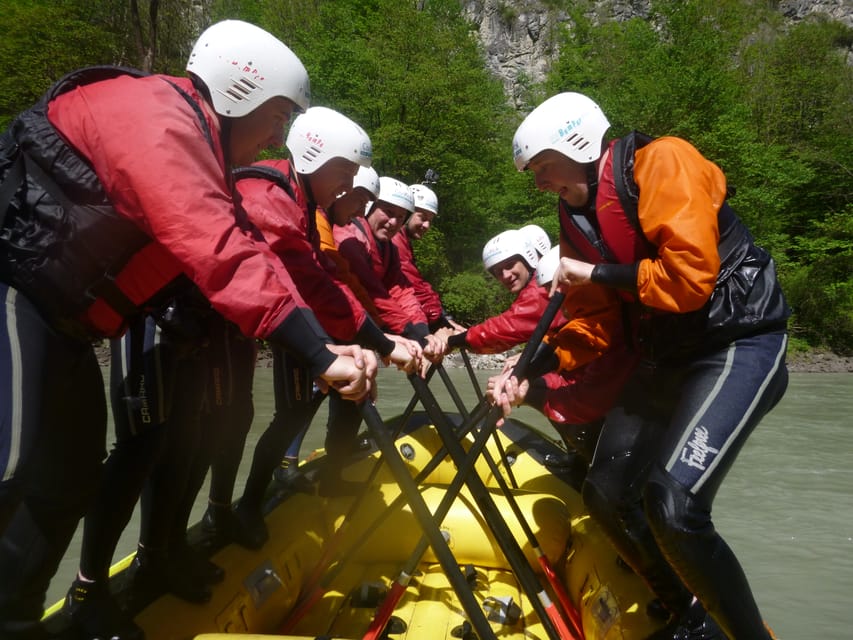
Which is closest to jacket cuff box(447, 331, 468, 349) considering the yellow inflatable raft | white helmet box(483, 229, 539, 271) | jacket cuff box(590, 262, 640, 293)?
white helmet box(483, 229, 539, 271)

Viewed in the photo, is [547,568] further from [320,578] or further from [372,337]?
[372,337]

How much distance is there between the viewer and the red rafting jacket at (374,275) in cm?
443

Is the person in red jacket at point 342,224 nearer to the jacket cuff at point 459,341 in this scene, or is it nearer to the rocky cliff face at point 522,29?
the jacket cuff at point 459,341

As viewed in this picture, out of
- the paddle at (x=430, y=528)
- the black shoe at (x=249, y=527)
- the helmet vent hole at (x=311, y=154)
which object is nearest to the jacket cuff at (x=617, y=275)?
the paddle at (x=430, y=528)

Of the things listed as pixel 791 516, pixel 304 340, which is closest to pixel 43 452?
pixel 304 340

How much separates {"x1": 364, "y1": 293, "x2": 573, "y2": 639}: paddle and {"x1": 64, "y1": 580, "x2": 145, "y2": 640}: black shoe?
916mm

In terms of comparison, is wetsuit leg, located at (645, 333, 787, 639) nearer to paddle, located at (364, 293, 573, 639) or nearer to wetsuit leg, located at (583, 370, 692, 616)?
wetsuit leg, located at (583, 370, 692, 616)

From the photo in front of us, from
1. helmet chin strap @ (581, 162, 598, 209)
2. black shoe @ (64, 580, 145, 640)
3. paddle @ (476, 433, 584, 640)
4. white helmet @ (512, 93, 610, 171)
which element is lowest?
paddle @ (476, 433, 584, 640)

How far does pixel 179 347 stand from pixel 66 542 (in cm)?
80

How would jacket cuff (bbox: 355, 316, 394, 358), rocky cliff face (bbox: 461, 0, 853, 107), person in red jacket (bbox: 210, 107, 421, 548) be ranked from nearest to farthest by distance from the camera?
person in red jacket (bbox: 210, 107, 421, 548) → jacket cuff (bbox: 355, 316, 394, 358) → rocky cliff face (bbox: 461, 0, 853, 107)

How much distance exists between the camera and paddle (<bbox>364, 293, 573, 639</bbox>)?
249 centimetres

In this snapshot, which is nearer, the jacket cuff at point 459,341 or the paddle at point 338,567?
the paddle at point 338,567

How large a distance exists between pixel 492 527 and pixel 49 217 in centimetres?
186

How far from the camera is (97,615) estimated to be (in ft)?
6.77
